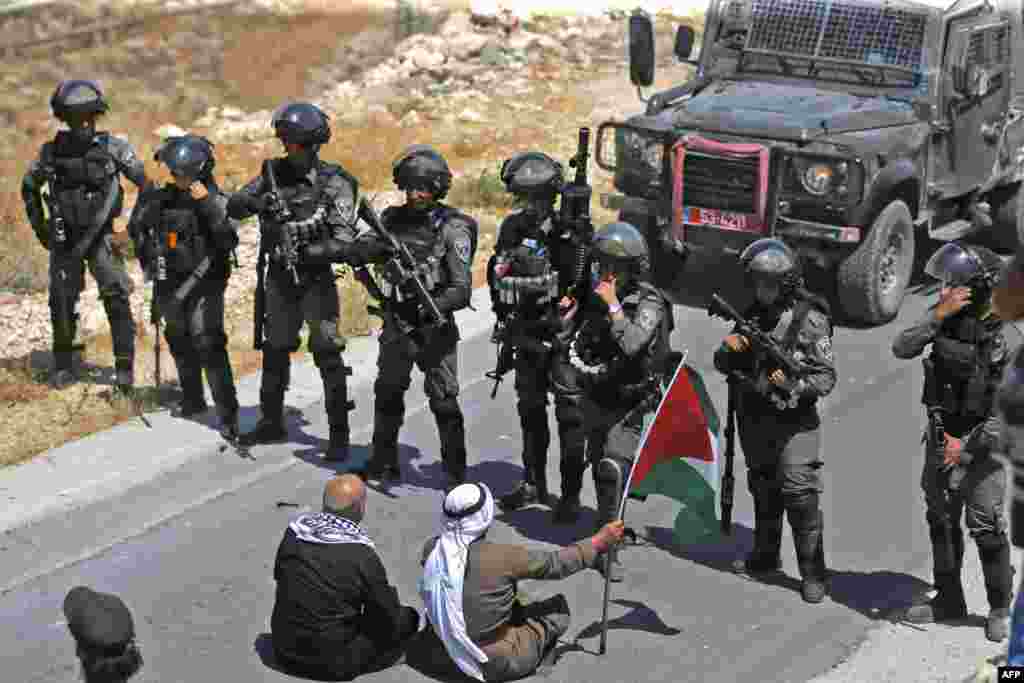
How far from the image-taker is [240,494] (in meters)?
9.74

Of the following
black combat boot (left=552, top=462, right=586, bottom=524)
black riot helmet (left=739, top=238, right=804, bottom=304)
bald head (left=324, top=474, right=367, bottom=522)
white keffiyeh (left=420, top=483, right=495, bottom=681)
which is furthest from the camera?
black combat boot (left=552, top=462, right=586, bottom=524)

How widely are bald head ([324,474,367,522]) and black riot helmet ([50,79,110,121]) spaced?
429 centimetres

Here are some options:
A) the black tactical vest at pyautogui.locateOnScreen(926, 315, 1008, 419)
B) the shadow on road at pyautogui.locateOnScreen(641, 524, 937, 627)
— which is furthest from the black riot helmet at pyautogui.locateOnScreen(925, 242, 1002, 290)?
the shadow on road at pyautogui.locateOnScreen(641, 524, 937, 627)

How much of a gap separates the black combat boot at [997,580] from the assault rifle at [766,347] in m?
1.09

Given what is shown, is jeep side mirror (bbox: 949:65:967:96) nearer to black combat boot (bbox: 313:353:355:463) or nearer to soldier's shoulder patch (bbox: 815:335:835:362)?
soldier's shoulder patch (bbox: 815:335:835:362)

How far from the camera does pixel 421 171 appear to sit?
29.9ft

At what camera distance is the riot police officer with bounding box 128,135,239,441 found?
9.96m

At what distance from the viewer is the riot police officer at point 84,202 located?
35.3ft

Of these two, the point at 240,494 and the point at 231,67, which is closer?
the point at 240,494

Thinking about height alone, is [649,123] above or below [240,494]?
above

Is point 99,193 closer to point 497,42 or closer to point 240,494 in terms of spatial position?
point 240,494

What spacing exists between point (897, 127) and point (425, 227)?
185 inches

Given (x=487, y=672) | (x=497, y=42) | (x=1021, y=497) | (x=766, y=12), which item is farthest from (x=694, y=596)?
(x=497, y=42)

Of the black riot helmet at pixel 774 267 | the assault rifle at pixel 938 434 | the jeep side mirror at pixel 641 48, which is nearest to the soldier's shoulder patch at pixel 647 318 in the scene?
the black riot helmet at pixel 774 267
